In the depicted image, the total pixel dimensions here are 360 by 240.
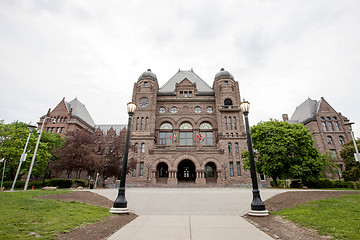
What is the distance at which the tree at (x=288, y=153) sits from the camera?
75.2 feet

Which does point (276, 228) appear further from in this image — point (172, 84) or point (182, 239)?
point (172, 84)

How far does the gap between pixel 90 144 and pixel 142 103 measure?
14985mm

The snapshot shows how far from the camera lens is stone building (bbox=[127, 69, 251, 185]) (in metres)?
31.0

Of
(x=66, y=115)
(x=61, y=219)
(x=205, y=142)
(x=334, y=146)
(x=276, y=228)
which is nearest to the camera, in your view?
(x=276, y=228)

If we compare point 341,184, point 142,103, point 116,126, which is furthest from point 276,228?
point 116,126

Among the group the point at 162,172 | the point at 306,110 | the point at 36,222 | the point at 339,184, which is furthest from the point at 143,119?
the point at 306,110

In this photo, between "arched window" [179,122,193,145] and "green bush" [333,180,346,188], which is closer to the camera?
"green bush" [333,180,346,188]

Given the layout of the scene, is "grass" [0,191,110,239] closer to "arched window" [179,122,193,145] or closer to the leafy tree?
the leafy tree

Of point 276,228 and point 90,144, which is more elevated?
point 90,144

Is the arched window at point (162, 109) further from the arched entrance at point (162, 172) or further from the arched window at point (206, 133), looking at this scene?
the arched entrance at point (162, 172)

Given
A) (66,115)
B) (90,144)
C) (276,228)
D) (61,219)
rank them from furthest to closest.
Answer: (66,115), (90,144), (61,219), (276,228)

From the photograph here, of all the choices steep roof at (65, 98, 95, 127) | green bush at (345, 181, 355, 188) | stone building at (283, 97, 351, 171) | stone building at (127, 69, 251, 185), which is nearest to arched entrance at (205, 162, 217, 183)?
stone building at (127, 69, 251, 185)

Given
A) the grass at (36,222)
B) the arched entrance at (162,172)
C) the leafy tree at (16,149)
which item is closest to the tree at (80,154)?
the leafy tree at (16,149)

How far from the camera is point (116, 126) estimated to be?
54.7 metres
